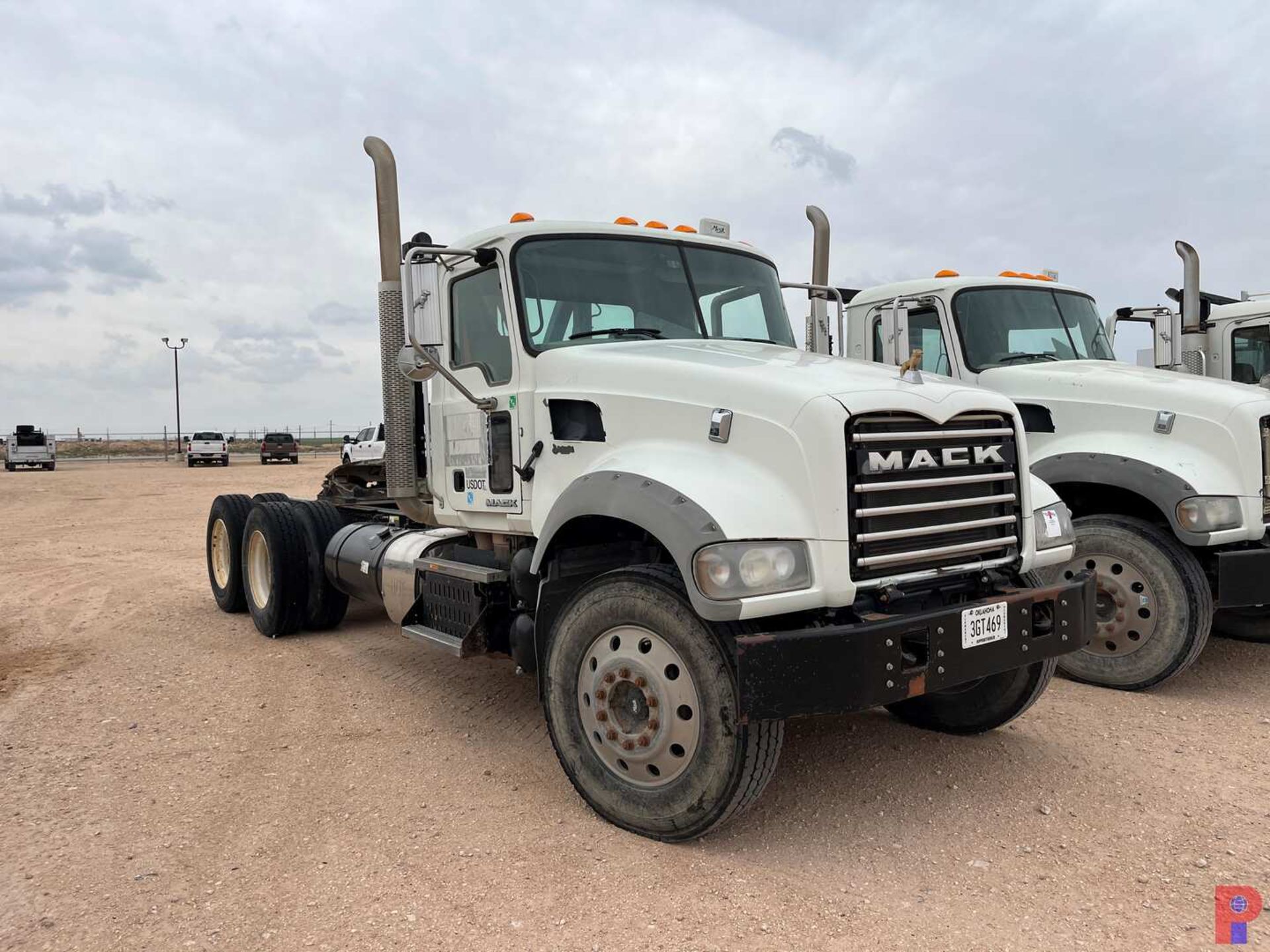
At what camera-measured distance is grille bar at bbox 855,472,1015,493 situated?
3.62 meters

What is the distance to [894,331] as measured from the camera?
6.04 m

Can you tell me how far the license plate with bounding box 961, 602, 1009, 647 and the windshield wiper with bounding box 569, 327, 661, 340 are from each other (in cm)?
208

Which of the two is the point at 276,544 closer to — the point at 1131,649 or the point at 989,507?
the point at 989,507

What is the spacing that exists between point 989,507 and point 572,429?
1.91 meters

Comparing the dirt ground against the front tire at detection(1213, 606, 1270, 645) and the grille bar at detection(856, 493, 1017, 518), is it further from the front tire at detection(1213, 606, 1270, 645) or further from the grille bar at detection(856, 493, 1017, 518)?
the grille bar at detection(856, 493, 1017, 518)

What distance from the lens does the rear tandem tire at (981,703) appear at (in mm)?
4652

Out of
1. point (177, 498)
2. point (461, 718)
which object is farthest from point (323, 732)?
point (177, 498)

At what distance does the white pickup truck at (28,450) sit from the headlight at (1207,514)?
1817 inches

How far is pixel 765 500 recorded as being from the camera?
3.59 metres

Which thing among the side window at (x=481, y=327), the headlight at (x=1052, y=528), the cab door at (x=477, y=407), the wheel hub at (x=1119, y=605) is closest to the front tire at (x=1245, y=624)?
the wheel hub at (x=1119, y=605)

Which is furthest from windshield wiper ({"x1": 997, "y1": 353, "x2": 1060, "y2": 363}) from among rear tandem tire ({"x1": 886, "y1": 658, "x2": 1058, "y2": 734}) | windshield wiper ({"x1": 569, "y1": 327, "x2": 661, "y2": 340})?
windshield wiper ({"x1": 569, "y1": 327, "x2": 661, "y2": 340})

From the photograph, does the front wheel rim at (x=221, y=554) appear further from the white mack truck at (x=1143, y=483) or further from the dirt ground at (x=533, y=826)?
the white mack truck at (x=1143, y=483)

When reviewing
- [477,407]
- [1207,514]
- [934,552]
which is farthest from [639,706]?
[1207,514]

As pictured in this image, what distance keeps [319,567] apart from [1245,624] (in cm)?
714
